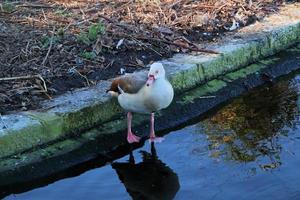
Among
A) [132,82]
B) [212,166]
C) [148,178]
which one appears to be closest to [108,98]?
[132,82]

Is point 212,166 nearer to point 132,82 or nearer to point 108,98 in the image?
point 132,82

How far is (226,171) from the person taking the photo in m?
5.09

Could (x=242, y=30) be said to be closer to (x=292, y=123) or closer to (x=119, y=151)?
(x=292, y=123)

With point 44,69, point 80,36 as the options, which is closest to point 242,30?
point 80,36

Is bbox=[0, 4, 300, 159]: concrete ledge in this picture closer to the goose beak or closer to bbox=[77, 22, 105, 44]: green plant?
the goose beak

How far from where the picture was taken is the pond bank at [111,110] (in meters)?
5.26

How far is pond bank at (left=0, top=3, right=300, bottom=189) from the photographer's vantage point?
5258mm

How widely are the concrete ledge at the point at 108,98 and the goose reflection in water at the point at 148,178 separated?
525 mm

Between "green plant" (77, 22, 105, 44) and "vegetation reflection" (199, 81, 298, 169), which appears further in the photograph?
"green plant" (77, 22, 105, 44)

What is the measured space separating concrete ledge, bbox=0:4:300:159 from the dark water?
0.50 metres

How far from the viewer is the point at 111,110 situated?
19.4 feet

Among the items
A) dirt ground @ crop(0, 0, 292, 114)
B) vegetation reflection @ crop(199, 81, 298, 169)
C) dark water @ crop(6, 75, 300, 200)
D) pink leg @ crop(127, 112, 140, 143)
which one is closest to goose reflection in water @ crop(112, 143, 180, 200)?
dark water @ crop(6, 75, 300, 200)

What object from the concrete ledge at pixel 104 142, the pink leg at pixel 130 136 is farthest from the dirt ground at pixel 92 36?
the pink leg at pixel 130 136

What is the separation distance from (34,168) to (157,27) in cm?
288
